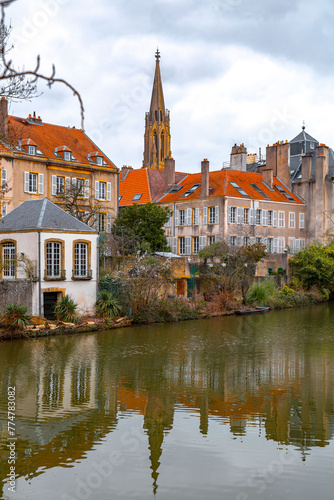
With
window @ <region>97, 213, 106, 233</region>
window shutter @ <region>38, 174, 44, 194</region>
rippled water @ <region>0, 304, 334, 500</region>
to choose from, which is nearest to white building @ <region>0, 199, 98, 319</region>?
rippled water @ <region>0, 304, 334, 500</region>

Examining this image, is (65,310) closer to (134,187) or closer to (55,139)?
(55,139)

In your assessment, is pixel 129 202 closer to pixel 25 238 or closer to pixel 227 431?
pixel 25 238

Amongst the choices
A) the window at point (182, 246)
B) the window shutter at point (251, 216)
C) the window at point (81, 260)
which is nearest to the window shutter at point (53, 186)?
the window at point (81, 260)

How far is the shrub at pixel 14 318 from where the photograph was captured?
83.7 feet

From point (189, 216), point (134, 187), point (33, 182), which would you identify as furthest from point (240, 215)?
point (33, 182)

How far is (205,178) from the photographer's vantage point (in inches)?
1921

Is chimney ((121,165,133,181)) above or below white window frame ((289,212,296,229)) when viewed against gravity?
above

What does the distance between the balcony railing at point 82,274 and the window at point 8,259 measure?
3057mm

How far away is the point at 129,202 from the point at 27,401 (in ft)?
129

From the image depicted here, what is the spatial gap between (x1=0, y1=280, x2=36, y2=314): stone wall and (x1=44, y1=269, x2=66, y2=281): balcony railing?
0.85m

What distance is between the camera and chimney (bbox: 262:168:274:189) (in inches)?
2108

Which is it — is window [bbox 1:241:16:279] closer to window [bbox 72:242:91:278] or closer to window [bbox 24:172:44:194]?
window [bbox 72:242:91:278]

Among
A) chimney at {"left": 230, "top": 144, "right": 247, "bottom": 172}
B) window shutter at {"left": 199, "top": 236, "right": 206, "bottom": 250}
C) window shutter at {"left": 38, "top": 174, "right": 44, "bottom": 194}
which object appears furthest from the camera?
chimney at {"left": 230, "top": 144, "right": 247, "bottom": 172}

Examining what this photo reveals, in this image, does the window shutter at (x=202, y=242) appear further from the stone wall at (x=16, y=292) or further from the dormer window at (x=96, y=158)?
the stone wall at (x=16, y=292)
